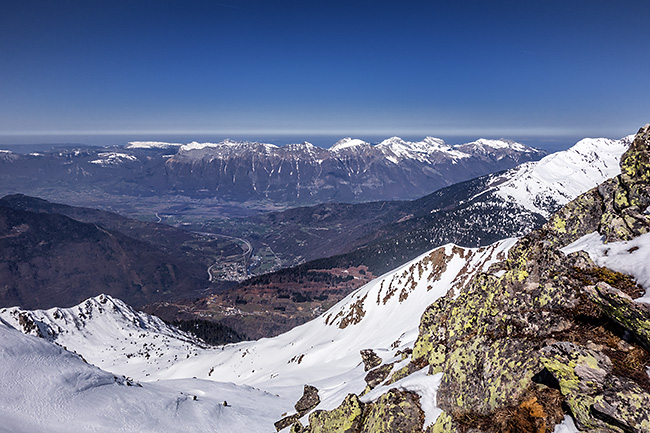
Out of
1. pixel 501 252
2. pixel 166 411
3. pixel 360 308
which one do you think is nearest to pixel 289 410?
pixel 166 411

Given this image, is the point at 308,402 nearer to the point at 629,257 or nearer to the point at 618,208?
the point at 629,257

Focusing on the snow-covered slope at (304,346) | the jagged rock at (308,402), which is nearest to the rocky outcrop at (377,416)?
the snow-covered slope at (304,346)

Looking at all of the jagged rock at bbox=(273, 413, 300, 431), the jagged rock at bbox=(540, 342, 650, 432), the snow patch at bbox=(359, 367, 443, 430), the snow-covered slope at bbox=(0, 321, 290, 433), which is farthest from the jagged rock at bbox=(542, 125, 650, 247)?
the snow-covered slope at bbox=(0, 321, 290, 433)

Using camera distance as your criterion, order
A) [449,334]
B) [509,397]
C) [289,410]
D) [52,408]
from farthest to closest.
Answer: [289,410]
[52,408]
[449,334]
[509,397]

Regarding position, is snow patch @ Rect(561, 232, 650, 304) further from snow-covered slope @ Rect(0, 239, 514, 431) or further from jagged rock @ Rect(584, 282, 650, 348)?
snow-covered slope @ Rect(0, 239, 514, 431)

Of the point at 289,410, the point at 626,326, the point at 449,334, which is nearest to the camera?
the point at 626,326

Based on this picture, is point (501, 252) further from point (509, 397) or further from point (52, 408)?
point (52, 408)

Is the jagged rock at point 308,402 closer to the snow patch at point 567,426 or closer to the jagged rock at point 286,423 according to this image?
the jagged rock at point 286,423
